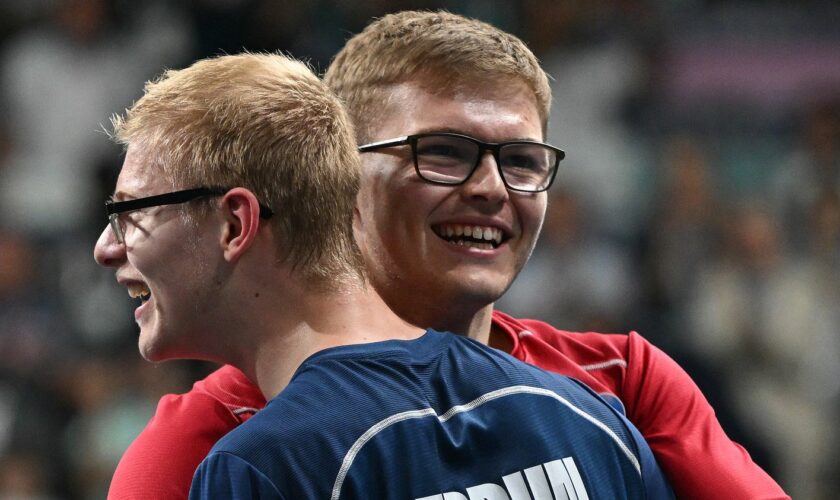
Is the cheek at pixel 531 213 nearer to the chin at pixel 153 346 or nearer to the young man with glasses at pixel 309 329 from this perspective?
the young man with glasses at pixel 309 329

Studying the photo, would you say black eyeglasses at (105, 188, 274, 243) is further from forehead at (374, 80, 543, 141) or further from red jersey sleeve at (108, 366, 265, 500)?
forehead at (374, 80, 543, 141)

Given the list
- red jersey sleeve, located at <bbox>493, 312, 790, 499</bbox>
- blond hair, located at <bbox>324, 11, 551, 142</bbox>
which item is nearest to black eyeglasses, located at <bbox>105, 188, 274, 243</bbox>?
blond hair, located at <bbox>324, 11, 551, 142</bbox>

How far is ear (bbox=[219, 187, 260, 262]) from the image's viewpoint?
1.94 metres

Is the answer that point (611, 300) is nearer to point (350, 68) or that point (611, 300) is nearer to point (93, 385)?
point (93, 385)

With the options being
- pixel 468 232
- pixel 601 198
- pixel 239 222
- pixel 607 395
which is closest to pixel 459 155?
pixel 468 232

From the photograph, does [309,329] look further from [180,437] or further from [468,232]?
[468,232]

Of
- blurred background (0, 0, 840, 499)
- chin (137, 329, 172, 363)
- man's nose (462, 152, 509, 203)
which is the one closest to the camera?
chin (137, 329, 172, 363)

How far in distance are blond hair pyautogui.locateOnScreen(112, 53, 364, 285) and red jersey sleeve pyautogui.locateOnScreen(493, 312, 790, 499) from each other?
75 cm

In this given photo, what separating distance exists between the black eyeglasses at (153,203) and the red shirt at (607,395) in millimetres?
369

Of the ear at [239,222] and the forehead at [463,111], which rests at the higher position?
the forehead at [463,111]

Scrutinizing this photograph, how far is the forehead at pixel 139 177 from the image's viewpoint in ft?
6.66

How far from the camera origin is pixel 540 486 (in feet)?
6.12

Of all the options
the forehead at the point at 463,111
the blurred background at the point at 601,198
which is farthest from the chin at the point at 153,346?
the blurred background at the point at 601,198

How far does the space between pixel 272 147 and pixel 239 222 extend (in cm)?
13
